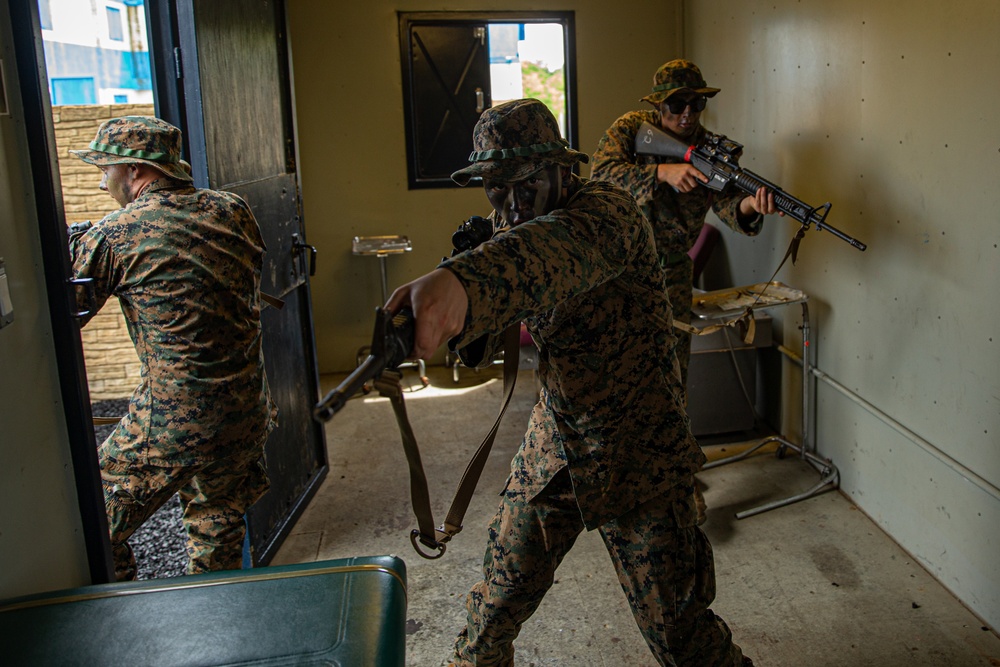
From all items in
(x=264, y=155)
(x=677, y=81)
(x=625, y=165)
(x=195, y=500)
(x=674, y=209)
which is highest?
(x=677, y=81)

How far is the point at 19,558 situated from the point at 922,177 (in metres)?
3.15

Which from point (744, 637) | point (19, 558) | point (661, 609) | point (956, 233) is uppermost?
point (956, 233)

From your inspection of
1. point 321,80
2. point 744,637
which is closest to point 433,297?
point 744,637

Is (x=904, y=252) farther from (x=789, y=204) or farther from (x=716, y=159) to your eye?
(x=716, y=159)

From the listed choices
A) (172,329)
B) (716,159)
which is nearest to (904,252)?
(716,159)

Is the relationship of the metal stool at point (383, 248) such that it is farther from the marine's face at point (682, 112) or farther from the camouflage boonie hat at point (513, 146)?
the camouflage boonie hat at point (513, 146)

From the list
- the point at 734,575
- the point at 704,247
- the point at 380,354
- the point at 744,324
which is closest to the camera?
the point at 380,354

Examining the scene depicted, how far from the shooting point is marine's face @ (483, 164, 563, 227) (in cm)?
204

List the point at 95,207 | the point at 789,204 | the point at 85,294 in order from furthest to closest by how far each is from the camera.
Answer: the point at 95,207 < the point at 789,204 < the point at 85,294

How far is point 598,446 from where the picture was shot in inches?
Answer: 86.6

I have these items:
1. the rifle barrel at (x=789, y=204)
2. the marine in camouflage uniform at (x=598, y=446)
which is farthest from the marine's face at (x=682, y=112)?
the marine in camouflage uniform at (x=598, y=446)

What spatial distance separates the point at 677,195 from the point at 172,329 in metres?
2.46

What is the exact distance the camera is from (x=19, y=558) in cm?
197

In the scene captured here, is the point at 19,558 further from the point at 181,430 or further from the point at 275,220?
the point at 275,220
